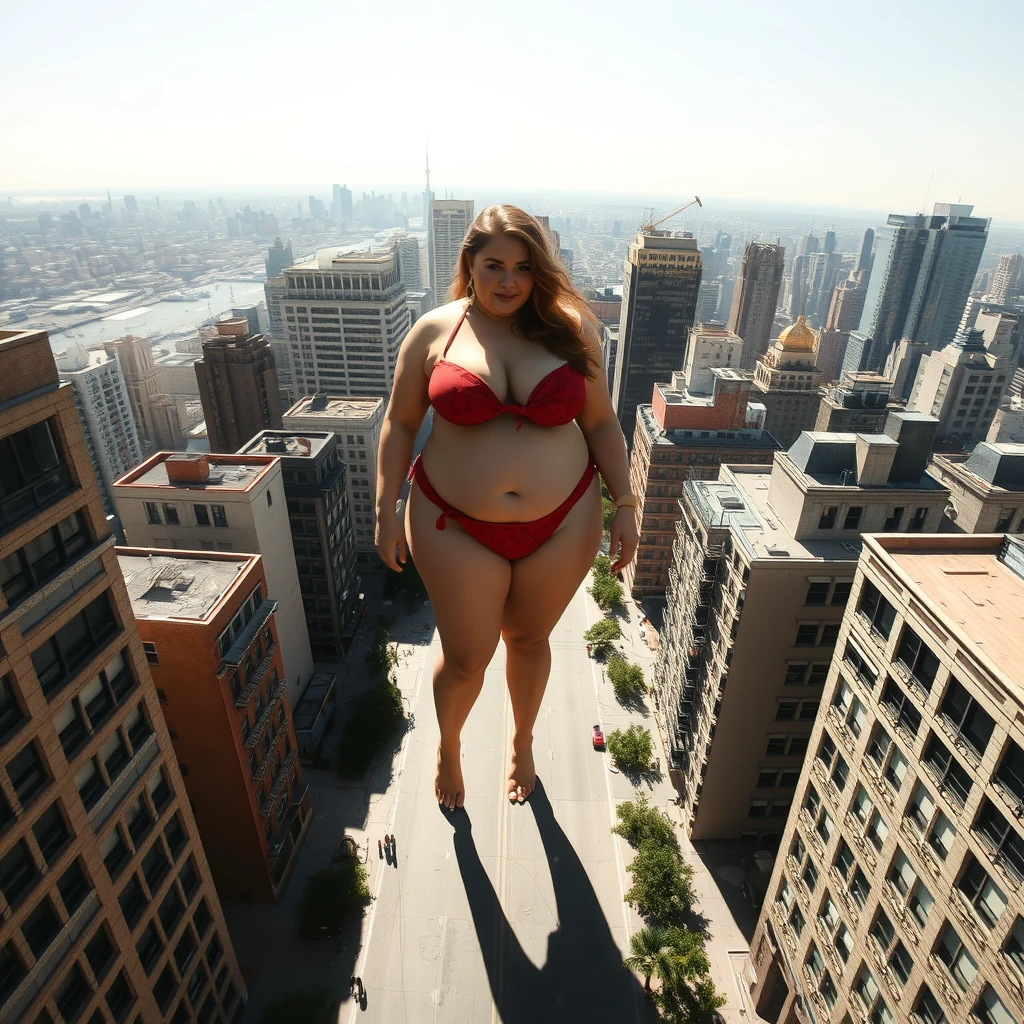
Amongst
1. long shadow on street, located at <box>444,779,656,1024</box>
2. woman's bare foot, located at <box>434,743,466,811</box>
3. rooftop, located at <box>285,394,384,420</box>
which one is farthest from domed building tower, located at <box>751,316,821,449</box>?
woman's bare foot, located at <box>434,743,466,811</box>

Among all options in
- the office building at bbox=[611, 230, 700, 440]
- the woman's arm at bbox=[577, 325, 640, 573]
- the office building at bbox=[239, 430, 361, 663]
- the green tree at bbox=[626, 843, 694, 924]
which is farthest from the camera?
the office building at bbox=[611, 230, 700, 440]

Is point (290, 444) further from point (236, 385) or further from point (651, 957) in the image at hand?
point (651, 957)

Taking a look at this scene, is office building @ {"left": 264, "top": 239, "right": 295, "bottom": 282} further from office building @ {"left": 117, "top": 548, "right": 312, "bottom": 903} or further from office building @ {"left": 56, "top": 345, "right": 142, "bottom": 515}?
office building @ {"left": 117, "top": 548, "right": 312, "bottom": 903}

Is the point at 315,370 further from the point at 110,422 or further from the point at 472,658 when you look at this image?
the point at 472,658

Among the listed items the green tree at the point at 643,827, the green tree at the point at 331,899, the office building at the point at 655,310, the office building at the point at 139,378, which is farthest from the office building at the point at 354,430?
the office building at the point at 139,378

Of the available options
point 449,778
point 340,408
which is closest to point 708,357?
point 340,408

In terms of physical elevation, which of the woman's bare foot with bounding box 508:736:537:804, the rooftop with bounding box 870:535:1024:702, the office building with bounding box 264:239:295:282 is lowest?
the office building with bounding box 264:239:295:282

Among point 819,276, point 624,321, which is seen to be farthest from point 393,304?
point 819,276
